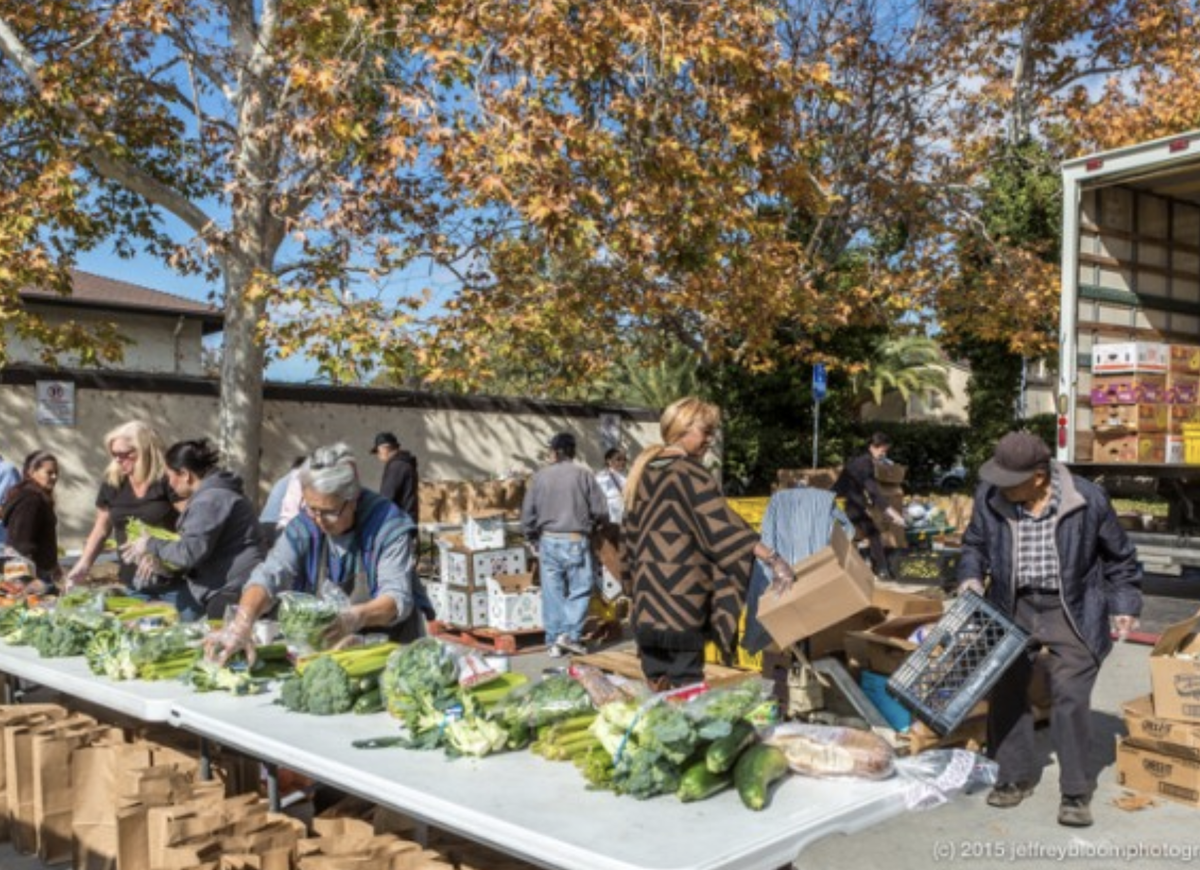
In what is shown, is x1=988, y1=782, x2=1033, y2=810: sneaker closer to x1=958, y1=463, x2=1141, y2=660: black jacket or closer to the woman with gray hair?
x1=958, y1=463, x2=1141, y2=660: black jacket

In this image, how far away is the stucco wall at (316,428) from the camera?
12.1 metres

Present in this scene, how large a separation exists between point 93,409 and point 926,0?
44.6 feet

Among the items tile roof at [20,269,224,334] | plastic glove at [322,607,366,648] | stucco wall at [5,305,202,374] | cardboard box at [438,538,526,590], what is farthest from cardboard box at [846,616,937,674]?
stucco wall at [5,305,202,374]

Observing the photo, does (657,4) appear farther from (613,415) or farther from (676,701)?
(676,701)

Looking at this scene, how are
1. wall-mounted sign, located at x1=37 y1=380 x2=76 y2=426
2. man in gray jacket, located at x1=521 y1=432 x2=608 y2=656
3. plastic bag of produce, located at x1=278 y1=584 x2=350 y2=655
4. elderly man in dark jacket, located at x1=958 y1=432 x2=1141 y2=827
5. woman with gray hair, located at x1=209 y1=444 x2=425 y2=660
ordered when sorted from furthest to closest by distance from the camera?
wall-mounted sign, located at x1=37 y1=380 x2=76 y2=426 → man in gray jacket, located at x1=521 y1=432 x2=608 y2=656 → elderly man in dark jacket, located at x1=958 y1=432 x2=1141 y2=827 → woman with gray hair, located at x1=209 y1=444 x2=425 y2=660 → plastic bag of produce, located at x1=278 y1=584 x2=350 y2=655

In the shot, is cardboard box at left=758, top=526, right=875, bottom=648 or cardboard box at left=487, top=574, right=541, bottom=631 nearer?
cardboard box at left=758, top=526, right=875, bottom=648

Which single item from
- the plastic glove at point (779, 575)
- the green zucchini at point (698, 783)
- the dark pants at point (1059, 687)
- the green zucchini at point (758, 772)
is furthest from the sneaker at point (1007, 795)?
the green zucchini at point (698, 783)

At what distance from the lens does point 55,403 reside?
1209cm

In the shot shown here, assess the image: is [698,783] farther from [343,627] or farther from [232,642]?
[232,642]

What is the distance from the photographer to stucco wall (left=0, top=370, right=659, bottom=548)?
1211cm

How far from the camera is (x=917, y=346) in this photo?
32125 mm

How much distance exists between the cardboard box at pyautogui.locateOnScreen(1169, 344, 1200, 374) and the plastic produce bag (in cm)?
832

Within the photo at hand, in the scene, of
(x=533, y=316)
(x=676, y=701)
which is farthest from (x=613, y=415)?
(x=676, y=701)

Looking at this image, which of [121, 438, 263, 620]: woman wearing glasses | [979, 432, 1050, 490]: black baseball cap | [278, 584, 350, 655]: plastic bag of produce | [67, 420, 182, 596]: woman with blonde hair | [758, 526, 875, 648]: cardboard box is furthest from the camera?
[67, 420, 182, 596]: woman with blonde hair
